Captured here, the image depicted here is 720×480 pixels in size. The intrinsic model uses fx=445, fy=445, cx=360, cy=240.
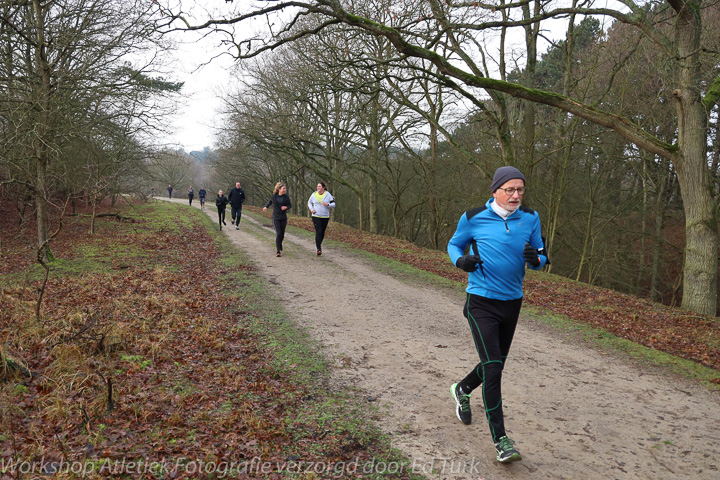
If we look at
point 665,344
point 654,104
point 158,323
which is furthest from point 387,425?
point 654,104

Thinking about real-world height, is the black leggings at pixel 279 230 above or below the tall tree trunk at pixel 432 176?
below

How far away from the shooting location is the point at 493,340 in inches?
137

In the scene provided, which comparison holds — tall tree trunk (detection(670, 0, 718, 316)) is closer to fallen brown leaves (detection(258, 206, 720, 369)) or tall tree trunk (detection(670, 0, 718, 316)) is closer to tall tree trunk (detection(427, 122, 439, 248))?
fallen brown leaves (detection(258, 206, 720, 369))

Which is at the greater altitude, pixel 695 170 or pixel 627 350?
pixel 695 170

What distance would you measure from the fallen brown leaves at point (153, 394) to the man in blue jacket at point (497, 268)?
1098 millimetres

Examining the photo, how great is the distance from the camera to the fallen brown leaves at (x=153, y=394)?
11.1ft

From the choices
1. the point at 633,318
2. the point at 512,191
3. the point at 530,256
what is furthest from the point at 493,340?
the point at 633,318

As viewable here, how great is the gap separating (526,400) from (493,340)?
139cm

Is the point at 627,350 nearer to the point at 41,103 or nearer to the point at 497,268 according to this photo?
the point at 497,268

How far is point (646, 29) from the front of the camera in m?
8.66

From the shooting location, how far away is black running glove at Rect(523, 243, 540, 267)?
345cm

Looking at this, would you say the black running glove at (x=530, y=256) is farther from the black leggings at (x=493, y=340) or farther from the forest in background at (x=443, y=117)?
the forest in background at (x=443, y=117)

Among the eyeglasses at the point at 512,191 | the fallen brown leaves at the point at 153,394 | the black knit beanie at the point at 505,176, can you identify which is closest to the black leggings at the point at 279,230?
the fallen brown leaves at the point at 153,394

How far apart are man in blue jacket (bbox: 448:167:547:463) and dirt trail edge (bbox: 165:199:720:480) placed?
1.38 feet
